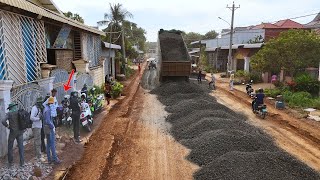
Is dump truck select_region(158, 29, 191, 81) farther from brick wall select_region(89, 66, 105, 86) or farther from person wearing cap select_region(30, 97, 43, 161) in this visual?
person wearing cap select_region(30, 97, 43, 161)

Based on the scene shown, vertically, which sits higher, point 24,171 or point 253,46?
point 253,46

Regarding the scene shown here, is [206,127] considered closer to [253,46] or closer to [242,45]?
[253,46]

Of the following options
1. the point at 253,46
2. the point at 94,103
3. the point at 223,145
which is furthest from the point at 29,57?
the point at 253,46

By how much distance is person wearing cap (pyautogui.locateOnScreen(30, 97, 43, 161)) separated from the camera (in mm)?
7945

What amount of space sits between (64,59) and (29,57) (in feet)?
10.0

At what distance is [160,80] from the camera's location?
23.5m

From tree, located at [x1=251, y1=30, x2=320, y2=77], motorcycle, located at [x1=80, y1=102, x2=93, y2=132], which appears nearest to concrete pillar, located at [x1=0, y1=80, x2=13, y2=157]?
motorcycle, located at [x1=80, y1=102, x2=93, y2=132]

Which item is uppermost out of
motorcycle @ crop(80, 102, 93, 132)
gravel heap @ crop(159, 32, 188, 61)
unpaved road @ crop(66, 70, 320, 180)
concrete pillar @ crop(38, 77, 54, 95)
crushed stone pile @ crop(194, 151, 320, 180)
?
gravel heap @ crop(159, 32, 188, 61)

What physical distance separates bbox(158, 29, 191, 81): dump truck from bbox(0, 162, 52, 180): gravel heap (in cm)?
1463

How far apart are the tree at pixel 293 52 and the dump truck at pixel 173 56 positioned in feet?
19.0

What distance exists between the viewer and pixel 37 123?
8.16 metres

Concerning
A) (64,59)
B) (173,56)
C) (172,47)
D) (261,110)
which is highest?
(172,47)

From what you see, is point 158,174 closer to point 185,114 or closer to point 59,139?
point 59,139

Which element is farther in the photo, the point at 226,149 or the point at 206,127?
the point at 206,127
